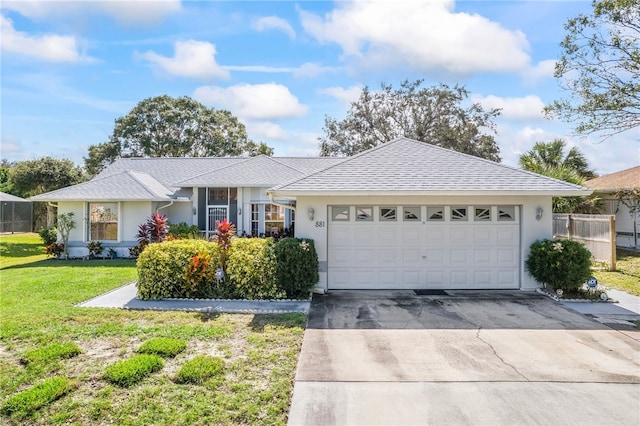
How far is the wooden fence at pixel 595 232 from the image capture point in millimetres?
13203

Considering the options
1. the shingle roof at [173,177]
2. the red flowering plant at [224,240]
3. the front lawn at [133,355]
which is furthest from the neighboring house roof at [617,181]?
the front lawn at [133,355]

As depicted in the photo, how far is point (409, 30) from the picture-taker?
11.1 metres

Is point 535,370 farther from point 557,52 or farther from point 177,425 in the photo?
point 557,52

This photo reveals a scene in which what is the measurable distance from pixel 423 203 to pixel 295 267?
3.93 meters

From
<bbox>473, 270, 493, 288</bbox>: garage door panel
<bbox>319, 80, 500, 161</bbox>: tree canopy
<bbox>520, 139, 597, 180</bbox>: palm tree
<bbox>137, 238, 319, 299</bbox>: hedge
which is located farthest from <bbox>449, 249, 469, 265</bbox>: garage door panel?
<bbox>319, 80, 500, 161</bbox>: tree canopy

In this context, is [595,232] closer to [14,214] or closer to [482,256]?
[482,256]

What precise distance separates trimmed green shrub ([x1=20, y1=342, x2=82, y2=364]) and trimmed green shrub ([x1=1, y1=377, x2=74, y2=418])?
2.78 ft

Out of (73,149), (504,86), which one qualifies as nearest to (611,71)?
(504,86)

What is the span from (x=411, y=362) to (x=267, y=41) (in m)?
10.3

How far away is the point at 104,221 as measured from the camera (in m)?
17.4

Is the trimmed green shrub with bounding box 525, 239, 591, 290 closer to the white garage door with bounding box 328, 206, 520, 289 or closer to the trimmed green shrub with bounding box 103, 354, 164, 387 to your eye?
the white garage door with bounding box 328, 206, 520, 289

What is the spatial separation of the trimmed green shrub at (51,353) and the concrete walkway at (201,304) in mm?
2641

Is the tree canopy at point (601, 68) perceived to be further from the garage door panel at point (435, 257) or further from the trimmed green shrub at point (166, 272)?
the trimmed green shrub at point (166, 272)

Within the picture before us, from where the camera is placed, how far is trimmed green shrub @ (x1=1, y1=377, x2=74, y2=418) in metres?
4.23
